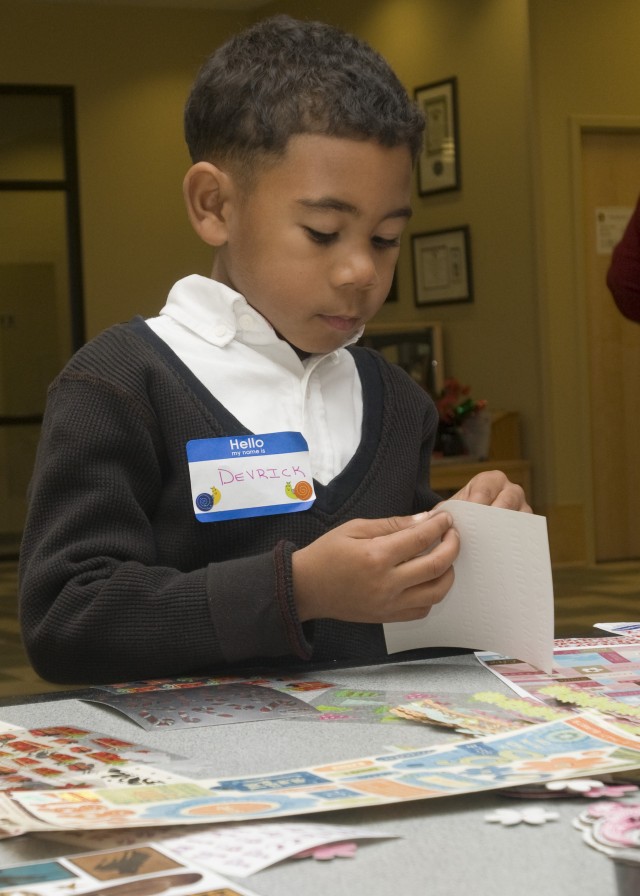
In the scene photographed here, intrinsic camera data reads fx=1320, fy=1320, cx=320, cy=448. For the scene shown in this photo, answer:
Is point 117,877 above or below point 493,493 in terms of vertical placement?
below

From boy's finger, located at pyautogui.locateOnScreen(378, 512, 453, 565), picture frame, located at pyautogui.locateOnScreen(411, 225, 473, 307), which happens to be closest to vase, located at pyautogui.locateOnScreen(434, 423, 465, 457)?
picture frame, located at pyautogui.locateOnScreen(411, 225, 473, 307)

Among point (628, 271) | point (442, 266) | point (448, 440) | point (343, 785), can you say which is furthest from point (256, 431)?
point (442, 266)

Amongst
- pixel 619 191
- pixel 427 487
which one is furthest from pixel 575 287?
pixel 427 487

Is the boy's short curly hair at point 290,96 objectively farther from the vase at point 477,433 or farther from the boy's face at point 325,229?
the vase at point 477,433

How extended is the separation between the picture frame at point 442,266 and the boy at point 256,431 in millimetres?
5986

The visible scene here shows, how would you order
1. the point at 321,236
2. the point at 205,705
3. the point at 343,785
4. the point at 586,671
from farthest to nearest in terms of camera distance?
the point at 321,236 < the point at 586,671 < the point at 205,705 < the point at 343,785

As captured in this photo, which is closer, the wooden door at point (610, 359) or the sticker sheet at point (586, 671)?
the sticker sheet at point (586, 671)

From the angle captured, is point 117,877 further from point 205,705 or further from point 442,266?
point 442,266

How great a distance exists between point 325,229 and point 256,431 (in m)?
0.22

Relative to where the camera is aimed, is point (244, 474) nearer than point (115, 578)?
No

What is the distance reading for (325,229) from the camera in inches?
47.2

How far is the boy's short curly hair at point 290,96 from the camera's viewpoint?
124 centimetres

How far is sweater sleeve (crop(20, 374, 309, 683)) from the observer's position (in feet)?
3.55

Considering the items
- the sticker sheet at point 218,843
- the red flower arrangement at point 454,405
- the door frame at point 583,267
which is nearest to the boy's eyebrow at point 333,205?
the sticker sheet at point 218,843
